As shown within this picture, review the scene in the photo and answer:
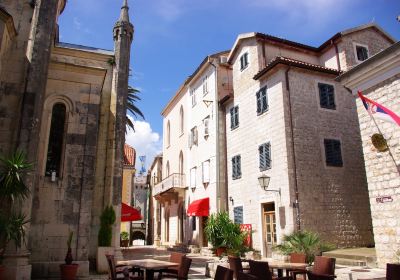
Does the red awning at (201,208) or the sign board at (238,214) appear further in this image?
the red awning at (201,208)

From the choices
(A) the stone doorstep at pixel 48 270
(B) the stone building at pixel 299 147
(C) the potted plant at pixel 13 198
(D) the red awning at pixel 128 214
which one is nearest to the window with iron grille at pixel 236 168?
(B) the stone building at pixel 299 147

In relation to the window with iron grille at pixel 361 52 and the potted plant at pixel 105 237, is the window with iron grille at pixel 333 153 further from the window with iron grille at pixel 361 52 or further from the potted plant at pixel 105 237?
the potted plant at pixel 105 237

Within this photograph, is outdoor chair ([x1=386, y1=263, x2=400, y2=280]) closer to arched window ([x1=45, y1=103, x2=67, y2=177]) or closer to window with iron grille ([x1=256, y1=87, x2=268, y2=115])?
arched window ([x1=45, y1=103, x2=67, y2=177])

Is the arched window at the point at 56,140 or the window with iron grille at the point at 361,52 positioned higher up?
the window with iron grille at the point at 361,52

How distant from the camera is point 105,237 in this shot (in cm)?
1266

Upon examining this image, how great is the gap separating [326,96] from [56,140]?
488 inches

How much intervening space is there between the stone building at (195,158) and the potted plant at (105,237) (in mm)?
8415

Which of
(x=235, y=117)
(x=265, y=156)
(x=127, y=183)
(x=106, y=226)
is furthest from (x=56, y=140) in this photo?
(x=127, y=183)

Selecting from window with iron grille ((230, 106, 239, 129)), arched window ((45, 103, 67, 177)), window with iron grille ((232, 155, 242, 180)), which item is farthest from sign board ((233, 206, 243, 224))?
arched window ((45, 103, 67, 177))

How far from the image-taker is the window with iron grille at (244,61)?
64.5 feet

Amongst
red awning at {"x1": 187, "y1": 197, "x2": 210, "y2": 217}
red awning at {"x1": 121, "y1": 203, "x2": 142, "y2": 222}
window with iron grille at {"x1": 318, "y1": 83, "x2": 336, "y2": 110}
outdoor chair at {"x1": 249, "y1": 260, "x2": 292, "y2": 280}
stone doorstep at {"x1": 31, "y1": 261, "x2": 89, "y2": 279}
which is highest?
window with iron grille at {"x1": 318, "y1": 83, "x2": 336, "y2": 110}

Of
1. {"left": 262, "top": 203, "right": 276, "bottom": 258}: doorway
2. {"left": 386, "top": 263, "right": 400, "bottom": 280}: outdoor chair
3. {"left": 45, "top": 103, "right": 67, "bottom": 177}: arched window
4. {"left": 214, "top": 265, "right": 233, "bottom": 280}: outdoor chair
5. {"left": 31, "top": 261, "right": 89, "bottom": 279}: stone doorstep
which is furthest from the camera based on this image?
{"left": 262, "top": 203, "right": 276, "bottom": 258}: doorway

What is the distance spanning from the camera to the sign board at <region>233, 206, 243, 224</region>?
18.5 metres

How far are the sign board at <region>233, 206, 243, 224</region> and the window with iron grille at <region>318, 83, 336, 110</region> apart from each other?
267 inches
